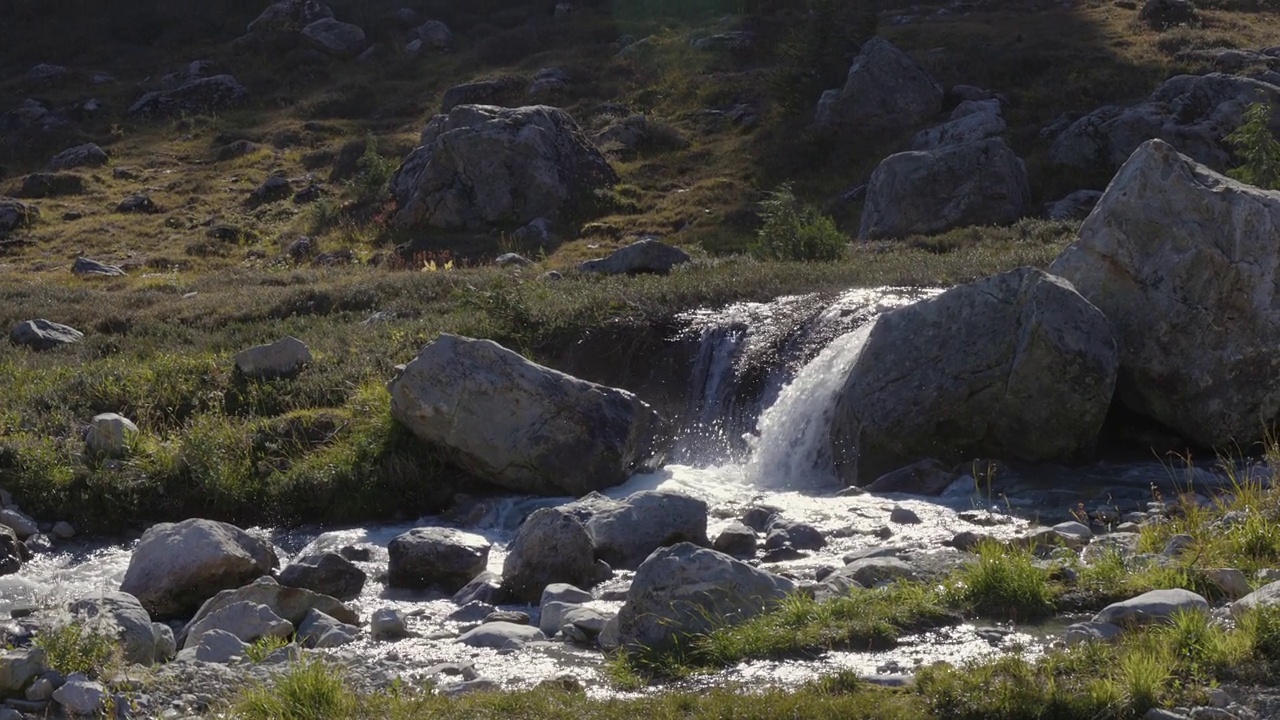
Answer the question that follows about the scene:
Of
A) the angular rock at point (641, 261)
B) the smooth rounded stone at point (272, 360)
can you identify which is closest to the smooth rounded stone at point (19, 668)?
the smooth rounded stone at point (272, 360)

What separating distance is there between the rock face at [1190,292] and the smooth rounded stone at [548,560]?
263 inches

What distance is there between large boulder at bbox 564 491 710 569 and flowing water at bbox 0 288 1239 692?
0.52 meters

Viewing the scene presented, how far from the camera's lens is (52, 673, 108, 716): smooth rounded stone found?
741 cm

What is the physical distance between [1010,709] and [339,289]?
59.5 feet

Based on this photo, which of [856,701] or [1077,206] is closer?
[856,701]

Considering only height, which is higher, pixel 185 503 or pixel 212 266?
pixel 185 503

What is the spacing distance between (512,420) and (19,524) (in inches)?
201

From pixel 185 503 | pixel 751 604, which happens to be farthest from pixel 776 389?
pixel 751 604

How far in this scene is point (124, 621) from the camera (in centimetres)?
908

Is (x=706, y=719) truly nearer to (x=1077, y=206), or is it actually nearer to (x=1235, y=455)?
(x=1235, y=455)

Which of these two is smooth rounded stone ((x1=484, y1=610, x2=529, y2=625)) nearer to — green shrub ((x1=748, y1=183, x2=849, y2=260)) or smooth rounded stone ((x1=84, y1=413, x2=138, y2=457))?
smooth rounded stone ((x1=84, y1=413, x2=138, y2=457))

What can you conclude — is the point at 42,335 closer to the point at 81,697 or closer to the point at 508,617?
the point at 508,617

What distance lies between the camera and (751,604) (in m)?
8.78

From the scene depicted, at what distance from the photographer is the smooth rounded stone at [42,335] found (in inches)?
826
